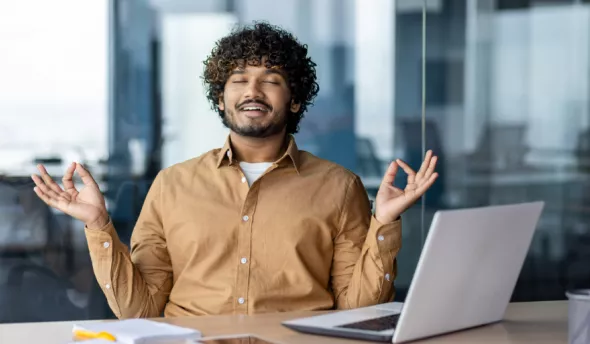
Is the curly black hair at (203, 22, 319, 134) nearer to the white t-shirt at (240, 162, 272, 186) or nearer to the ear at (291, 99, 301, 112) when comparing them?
the ear at (291, 99, 301, 112)

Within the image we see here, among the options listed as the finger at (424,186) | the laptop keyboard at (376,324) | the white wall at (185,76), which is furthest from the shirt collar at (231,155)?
the white wall at (185,76)

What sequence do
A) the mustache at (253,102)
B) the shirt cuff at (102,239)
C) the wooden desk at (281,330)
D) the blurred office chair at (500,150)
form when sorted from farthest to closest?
1. the blurred office chair at (500,150)
2. the mustache at (253,102)
3. the shirt cuff at (102,239)
4. the wooden desk at (281,330)

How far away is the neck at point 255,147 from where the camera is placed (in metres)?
2.85

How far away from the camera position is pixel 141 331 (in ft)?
6.54

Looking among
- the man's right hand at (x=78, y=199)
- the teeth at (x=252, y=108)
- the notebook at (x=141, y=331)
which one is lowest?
the notebook at (x=141, y=331)

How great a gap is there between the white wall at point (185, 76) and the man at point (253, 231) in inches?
59.5

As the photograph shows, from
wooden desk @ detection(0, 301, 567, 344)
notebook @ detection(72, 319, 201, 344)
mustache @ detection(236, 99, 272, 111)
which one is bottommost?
wooden desk @ detection(0, 301, 567, 344)

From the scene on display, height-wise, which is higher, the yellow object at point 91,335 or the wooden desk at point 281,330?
the yellow object at point 91,335

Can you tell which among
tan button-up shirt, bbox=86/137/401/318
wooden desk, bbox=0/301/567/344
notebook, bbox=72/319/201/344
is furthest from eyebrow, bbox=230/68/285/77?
notebook, bbox=72/319/201/344

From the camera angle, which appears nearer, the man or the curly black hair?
the man

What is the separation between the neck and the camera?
2852mm

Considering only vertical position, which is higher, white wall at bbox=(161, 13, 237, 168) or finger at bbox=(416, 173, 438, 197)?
white wall at bbox=(161, 13, 237, 168)

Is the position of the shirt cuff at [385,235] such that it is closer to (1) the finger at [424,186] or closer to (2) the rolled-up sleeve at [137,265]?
(1) the finger at [424,186]

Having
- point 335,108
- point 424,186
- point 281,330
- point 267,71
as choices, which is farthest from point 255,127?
point 335,108
